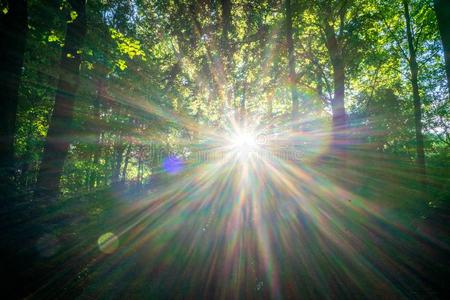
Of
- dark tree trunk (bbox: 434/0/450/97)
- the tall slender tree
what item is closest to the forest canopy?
dark tree trunk (bbox: 434/0/450/97)

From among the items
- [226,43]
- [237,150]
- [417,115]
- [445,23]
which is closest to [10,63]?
[226,43]

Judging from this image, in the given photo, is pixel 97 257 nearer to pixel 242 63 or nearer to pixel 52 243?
pixel 52 243

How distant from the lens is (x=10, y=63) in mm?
7168

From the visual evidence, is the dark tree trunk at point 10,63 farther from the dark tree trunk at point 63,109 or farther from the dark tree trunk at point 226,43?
the dark tree trunk at point 226,43

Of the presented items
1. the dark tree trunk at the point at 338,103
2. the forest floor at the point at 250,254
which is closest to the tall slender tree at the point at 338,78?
the dark tree trunk at the point at 338,103

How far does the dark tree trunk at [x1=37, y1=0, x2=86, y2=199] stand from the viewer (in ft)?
29.0

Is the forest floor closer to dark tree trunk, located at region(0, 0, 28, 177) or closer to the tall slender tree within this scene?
dark tree trunk, located at region(0, 0, 28, 177)

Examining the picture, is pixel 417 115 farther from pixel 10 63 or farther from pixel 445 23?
pixel 10 63

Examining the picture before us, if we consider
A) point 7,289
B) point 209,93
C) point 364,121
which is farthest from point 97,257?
point 364,121

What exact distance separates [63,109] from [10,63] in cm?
223

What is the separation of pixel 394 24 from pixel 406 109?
10686 millimetres

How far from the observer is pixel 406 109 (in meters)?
28.3

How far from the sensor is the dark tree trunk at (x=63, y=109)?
884cm

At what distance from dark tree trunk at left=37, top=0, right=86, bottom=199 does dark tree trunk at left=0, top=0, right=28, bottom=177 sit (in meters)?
1.63
